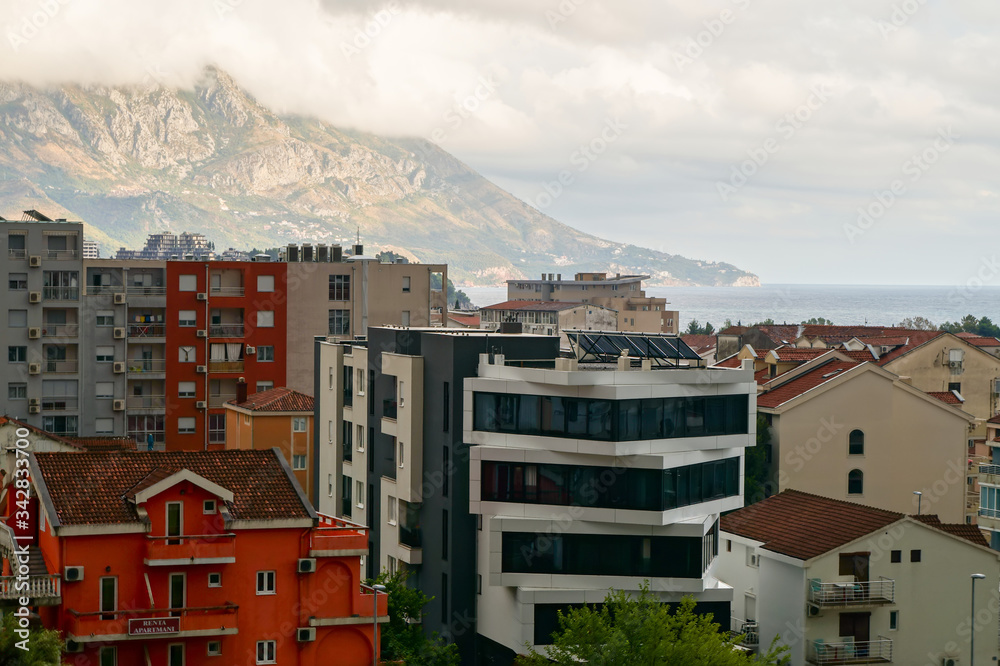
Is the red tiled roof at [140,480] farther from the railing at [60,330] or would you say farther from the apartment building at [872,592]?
the railing at [60,330]

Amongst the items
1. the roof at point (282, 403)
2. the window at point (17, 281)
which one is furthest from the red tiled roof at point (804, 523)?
the window at point (17, 281)

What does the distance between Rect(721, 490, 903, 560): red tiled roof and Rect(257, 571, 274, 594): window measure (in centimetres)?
2172

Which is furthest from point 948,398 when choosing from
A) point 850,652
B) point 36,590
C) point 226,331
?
point 36,590

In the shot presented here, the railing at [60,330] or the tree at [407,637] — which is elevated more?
the railing at [60,330]

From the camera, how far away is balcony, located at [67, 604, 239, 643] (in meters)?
36.3

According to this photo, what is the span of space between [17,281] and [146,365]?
34.6ft

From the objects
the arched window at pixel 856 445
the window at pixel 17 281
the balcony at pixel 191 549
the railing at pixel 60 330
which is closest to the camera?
the balcony at pixel 191 549

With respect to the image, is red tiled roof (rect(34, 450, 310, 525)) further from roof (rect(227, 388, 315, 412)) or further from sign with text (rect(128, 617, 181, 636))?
roof (rect(227, 388, 315, 412))

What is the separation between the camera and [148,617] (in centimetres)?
3734

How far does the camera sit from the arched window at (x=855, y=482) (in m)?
73.9

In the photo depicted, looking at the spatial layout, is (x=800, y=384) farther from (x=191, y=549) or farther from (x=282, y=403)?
(x=191, y=549)

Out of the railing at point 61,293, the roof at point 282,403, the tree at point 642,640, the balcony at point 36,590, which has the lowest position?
the tree at point 642,640

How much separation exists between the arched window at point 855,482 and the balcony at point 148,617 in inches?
1771

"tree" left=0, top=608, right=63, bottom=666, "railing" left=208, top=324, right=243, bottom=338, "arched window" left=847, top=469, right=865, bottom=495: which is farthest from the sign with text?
"railing" left=208, top=324, right=243, bottom=338
